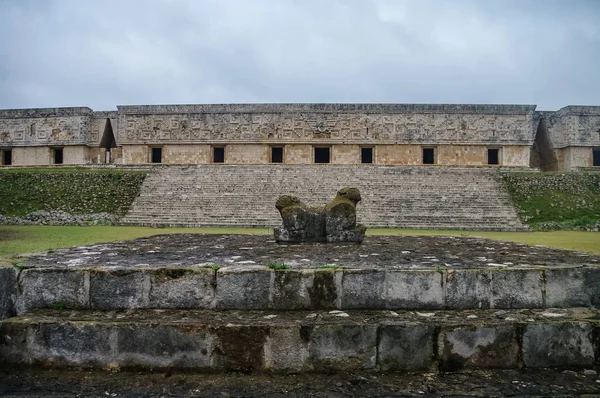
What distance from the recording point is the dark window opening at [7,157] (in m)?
32.4

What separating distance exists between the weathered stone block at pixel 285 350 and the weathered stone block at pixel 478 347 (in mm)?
1085

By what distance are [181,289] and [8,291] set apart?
1523 millimetres

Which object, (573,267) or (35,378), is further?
(573,267)

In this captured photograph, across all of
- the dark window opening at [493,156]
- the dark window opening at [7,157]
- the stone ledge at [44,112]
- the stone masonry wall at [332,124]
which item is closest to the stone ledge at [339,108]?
the stone masonry wall at [332,124]

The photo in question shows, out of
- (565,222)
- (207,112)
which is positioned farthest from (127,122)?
(565,222)

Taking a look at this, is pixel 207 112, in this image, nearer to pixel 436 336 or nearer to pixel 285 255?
pixel 285 255

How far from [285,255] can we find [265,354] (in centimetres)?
212

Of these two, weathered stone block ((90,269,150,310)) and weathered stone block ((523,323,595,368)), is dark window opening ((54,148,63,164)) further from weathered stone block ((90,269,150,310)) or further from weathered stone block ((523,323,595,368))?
weathered stone block ((523,323,595,368))

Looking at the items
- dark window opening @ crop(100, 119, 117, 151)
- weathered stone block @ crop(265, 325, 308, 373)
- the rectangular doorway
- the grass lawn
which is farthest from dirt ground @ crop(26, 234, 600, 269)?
dark window opening @ crop(100, 119, 117, 151)

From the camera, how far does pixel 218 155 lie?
3091cm

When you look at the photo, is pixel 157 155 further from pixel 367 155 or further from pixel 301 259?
pixel 301 259

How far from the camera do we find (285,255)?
5395 mm

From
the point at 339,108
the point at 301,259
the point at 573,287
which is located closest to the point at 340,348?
the point at 301,259

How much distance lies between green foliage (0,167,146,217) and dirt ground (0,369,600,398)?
17.0m
